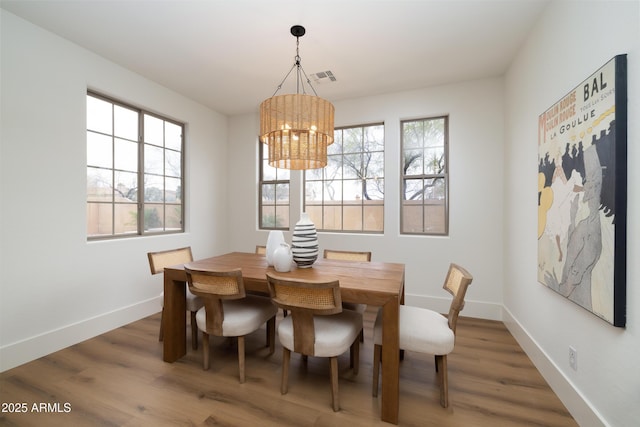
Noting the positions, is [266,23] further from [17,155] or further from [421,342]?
[421,342]

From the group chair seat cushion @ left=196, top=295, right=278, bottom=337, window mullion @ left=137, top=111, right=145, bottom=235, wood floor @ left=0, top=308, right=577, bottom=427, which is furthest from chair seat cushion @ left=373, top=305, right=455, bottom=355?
window mullion @ left=137, top=111, right=145, bottom=235

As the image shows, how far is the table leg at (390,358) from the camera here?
5.18 ft

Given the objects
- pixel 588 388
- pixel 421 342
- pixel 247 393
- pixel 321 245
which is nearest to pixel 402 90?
pixel 321 245

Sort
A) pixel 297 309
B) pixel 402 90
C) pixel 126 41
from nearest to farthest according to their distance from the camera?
1. pixel 297 309
2. pixel 126 41
3. pixel 402 90

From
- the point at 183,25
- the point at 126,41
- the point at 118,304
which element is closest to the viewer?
the point at 183,25

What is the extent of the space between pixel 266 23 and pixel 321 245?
266 cm

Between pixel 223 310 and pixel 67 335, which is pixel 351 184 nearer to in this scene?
pixel 223 310

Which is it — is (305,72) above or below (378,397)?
above

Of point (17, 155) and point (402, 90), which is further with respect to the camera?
point (402, 90)

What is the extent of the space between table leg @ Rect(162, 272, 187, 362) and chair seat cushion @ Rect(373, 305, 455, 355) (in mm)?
1645

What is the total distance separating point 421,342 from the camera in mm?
1688

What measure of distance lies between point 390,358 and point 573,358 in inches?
45.4

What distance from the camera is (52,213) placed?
2.37 meters

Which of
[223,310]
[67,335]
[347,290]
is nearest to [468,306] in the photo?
[347,290]
